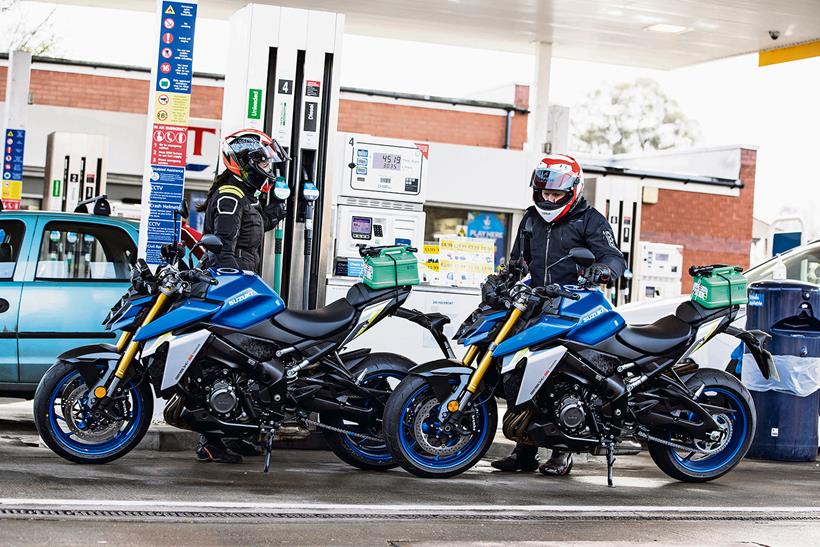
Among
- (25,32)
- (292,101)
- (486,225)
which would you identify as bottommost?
(486,225)

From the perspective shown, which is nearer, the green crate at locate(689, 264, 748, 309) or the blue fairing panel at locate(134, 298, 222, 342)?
the blue fairing panel at locate(134, 298, 222, 342)

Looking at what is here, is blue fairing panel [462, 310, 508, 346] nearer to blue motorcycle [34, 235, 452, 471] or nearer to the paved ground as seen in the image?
blue motorcycle [34, 235, 452, 471]

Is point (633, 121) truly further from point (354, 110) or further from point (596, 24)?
point (596, 24)

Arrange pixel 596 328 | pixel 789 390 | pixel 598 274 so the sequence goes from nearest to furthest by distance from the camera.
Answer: pixel 598 274 → pixel 596 328 → pixel 789 390

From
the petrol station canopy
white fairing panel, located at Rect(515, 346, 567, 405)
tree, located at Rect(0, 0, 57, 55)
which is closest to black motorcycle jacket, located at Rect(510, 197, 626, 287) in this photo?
white fairing panel, located at Rect(515, 346, 567, 405)

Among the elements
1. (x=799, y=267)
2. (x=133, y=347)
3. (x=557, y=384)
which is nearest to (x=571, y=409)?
(x=557, y=384)

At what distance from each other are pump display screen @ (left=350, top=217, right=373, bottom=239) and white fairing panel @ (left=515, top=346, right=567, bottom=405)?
15.7 feet

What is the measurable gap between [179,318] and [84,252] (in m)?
2.42

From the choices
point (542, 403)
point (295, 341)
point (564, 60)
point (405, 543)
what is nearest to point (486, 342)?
point (542, 403)

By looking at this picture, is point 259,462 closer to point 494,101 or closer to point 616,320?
point 616,320

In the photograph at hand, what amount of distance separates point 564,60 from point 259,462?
13858 mm

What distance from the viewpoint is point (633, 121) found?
66875mm

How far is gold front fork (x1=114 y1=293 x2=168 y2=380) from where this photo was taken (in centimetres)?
→ 757

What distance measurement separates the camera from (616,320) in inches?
316
